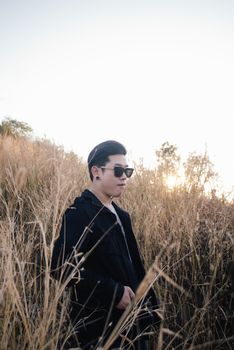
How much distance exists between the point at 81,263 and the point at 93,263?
6.5 inches

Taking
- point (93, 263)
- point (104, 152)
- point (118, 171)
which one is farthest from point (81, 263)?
point (104, 152)

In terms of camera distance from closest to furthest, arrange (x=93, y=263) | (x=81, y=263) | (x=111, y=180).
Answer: (x=81, y=263) → (x=93, y=263) → (x=111, y=180)

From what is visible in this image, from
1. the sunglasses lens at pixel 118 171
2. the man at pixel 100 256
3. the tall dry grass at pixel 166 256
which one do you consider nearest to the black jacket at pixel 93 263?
the man at pixel 100 256

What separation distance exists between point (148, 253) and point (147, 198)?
0.80 meters

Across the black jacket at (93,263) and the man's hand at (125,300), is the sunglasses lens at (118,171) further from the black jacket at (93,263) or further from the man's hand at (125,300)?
the man's hand at (125,300)

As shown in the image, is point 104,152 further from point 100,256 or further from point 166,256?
point 166,256

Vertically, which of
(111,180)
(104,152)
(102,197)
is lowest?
(102,197)

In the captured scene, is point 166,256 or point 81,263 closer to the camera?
point 81,263

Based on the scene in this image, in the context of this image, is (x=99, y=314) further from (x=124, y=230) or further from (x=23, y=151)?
(x=23, y=151)

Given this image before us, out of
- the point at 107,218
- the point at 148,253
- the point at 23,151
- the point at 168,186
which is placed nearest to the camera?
the point at 107,218

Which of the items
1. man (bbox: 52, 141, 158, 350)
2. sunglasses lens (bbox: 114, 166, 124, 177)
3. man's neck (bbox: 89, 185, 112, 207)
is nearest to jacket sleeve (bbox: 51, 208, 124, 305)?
man (bbox: 52, 141, 158, 350)

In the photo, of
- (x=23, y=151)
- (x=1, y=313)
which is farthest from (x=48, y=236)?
(x=23, y=151)

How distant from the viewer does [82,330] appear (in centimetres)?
143

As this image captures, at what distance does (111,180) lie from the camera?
171 cm
